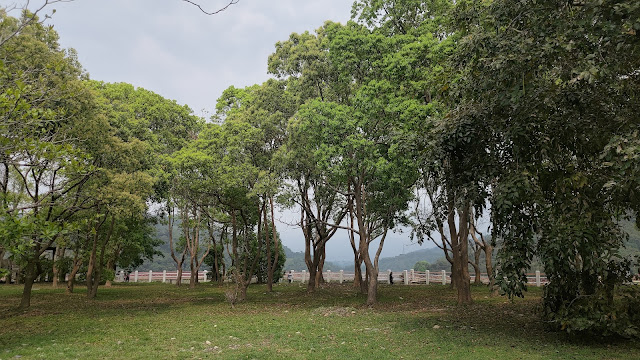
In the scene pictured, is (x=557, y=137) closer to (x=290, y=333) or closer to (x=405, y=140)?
(x=405, y=140)

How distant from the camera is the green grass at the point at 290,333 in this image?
26.0 ft

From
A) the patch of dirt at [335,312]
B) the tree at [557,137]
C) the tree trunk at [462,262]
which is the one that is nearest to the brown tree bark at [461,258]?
the tree trunk at [462,262]

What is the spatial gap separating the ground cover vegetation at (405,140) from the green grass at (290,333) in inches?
35.9

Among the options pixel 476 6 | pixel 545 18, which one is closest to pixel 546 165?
pixel 545 18

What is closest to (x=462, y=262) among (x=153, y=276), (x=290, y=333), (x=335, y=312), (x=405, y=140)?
(x=335, y=312)

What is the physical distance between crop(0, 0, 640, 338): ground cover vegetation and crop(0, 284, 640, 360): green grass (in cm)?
91

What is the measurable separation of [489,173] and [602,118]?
229 centimetres

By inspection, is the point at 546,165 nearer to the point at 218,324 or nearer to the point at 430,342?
the point at 430,342

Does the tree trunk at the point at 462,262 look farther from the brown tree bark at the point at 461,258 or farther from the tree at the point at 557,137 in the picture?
the tree at the point at 557,137

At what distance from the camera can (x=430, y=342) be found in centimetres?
884

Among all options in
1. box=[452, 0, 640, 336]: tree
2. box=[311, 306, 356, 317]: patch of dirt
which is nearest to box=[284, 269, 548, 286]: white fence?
box=[311, 306, 356, 317]: patch of dirt

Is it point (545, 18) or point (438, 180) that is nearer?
point (545, 18)

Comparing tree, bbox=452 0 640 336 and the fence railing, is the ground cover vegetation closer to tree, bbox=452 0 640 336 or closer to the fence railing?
tree, bbox=452 0 640 336

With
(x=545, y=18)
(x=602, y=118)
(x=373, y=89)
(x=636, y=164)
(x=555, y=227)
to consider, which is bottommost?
(x=555, y=227)
